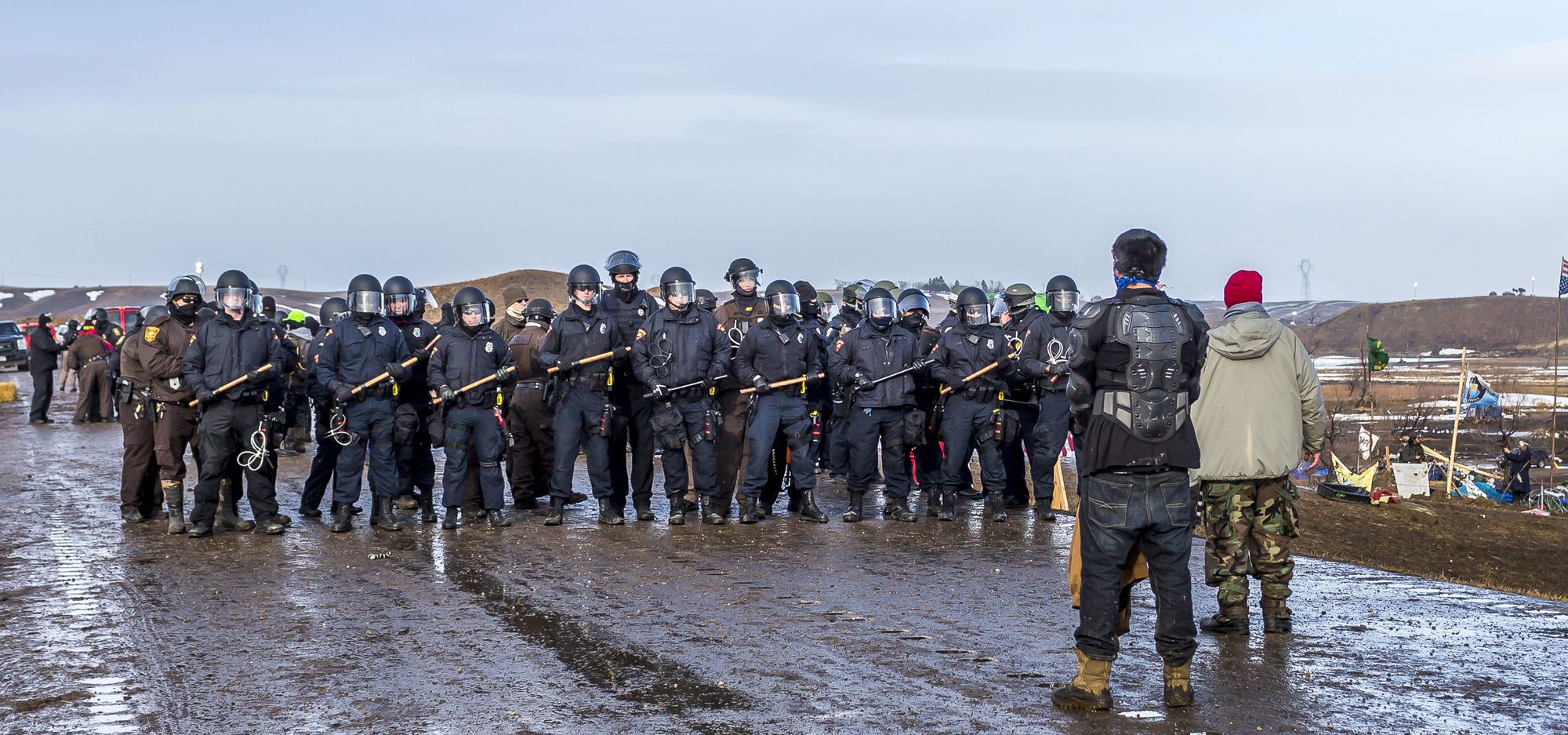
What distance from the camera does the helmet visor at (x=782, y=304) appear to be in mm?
12703

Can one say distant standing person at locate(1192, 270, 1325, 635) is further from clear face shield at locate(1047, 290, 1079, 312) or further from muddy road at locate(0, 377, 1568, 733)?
clear face shield at locate(1047, 290, 1079, 312)

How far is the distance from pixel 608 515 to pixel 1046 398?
14.1 feet

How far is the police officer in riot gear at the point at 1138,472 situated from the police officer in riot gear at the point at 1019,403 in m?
Result: 6.32

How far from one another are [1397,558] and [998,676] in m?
14.5

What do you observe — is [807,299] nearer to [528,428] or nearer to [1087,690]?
[528,428]

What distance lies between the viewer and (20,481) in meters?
16.2

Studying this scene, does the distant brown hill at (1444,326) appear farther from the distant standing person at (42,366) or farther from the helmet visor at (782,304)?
the helmet visor at (782,304)

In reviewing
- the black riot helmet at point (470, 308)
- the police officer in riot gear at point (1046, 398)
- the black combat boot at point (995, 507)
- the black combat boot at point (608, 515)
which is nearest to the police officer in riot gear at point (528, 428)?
the black riot helmet at point (470, 308)

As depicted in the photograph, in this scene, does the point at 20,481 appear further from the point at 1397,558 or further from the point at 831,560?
the point at 1397,558

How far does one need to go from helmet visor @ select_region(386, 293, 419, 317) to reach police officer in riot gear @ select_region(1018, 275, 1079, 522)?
5896 millimetres

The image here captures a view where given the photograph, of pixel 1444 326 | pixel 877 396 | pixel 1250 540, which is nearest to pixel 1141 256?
pixel 1250 540

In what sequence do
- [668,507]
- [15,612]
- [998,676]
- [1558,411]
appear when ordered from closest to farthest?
1. [998,676]
2. [15,612]
3. [668,507]
4. [1558,411]

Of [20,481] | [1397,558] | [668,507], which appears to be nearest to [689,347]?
[668,507]

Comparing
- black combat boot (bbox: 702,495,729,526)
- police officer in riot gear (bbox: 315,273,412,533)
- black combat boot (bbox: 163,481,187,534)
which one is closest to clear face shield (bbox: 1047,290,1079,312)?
black combat boot (bbox: 702,495,729,526)
